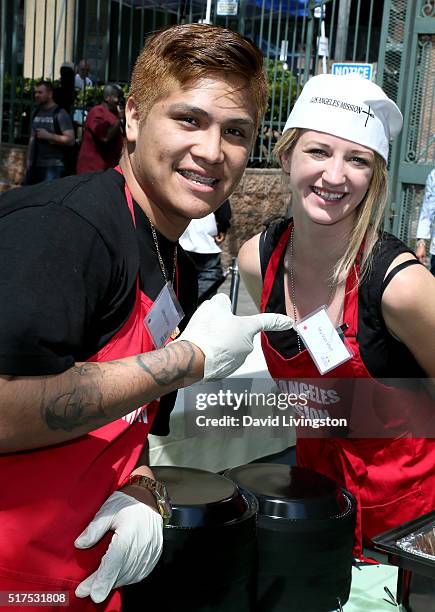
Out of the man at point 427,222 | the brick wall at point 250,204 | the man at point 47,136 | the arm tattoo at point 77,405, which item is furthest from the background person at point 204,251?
the arm tattoo at point 77,405

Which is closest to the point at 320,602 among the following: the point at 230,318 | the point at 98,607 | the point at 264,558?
the point at 264,558

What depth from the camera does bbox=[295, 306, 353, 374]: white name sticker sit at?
81.5 inches

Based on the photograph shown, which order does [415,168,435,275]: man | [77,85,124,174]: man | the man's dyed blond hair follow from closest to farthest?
1. the man's dyed blond hair
2. [415,168,435,275]: man
3. [77,85,124,174]: man

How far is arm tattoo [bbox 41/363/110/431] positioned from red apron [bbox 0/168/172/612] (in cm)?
9

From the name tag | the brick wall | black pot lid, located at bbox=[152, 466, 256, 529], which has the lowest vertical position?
the brick wall

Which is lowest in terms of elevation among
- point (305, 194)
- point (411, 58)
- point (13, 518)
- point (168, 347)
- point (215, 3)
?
point (13, 518)

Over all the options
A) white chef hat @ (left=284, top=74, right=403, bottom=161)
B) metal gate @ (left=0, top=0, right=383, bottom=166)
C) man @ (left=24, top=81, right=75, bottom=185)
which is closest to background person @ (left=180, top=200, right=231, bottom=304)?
metal gate @ (left=0, top=0, right=383, bottom=166)

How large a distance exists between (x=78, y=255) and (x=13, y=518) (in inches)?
16.5

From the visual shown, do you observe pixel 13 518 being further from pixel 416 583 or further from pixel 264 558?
pixel 416 583

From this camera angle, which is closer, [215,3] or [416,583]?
[416,583]

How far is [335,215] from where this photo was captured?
2.14m

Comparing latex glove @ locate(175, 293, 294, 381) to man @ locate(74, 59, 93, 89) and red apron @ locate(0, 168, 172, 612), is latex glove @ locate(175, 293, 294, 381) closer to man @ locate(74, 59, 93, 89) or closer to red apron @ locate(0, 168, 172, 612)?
red apron @ locate(0, 168, 172, 612)

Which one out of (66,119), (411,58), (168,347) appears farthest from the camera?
(66,119)

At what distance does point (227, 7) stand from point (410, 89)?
3.05 m
